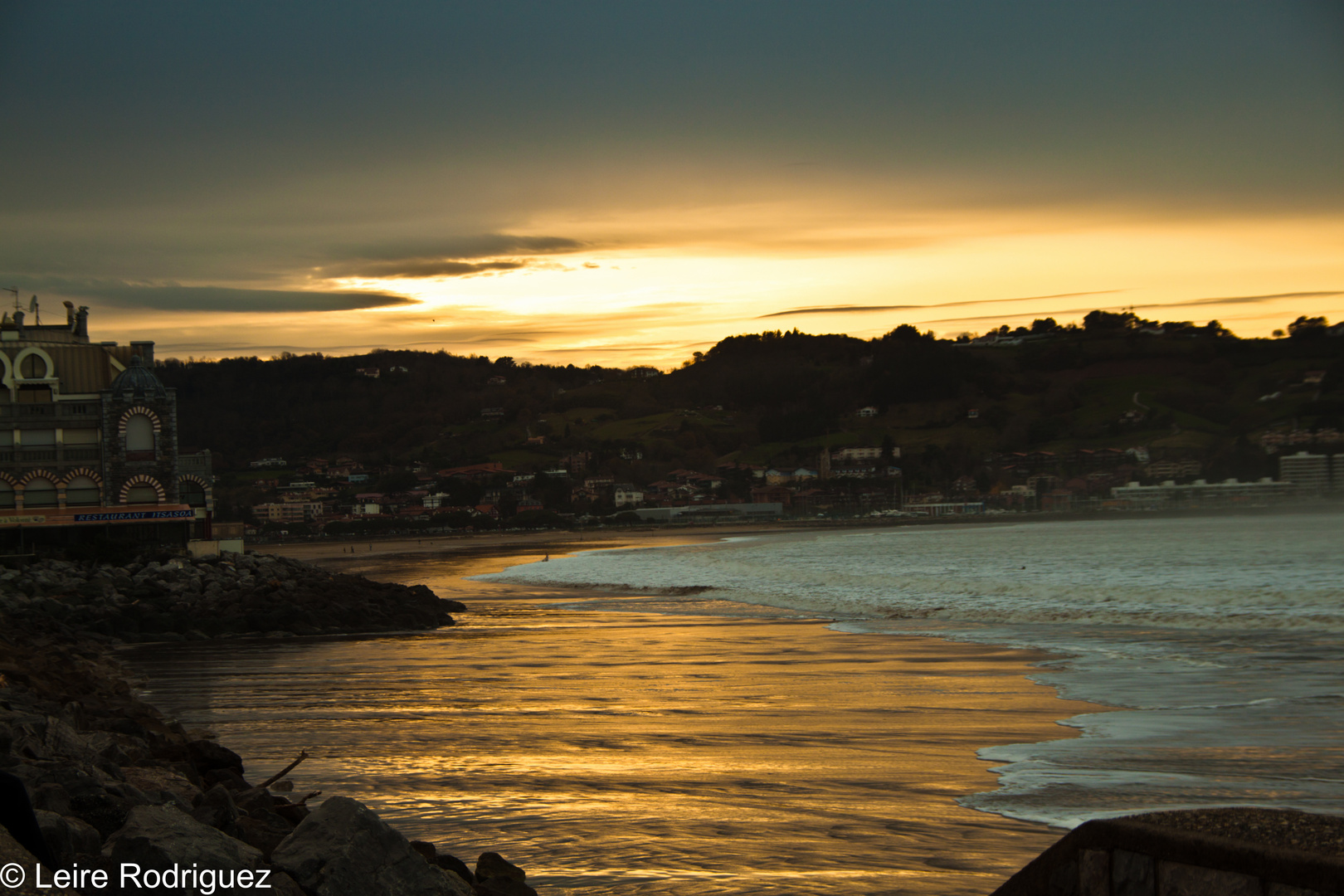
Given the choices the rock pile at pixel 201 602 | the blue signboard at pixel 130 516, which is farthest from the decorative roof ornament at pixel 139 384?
the rock pile at pixel 201 602

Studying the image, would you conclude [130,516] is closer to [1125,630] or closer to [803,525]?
[1125,630]

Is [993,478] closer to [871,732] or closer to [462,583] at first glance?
[462,583]

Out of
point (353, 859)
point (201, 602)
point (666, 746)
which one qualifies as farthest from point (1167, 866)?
point (201, 602)

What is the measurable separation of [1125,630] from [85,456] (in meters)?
28.8

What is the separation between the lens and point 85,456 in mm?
31250

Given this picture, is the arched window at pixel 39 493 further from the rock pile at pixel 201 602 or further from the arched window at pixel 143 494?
the rock pile at pixel 201 602

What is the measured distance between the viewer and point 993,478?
137 metres

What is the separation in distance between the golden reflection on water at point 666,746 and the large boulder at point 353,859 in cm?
125

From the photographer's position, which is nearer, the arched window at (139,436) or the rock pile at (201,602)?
the rock pile at (201,602)

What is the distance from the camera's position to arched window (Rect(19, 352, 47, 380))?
31672 millimetres

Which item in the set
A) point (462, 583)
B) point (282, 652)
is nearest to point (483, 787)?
point (282, 652)

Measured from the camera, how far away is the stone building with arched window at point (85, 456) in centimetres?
3030

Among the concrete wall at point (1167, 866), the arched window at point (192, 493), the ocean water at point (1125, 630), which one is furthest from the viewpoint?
the arched window at point (192, 493)

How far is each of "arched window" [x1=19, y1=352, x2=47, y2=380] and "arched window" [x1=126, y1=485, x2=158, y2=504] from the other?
4.47 metres
